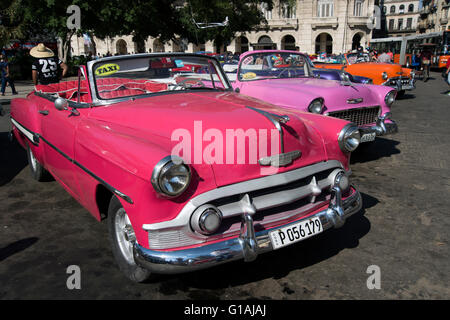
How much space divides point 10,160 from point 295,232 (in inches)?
201

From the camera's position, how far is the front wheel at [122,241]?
8.59 feet

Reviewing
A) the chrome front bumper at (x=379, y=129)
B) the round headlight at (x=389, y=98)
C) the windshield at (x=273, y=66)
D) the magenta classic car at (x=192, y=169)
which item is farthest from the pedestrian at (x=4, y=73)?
the chrome front bumper at (x=379, y=129)

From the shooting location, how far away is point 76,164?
123 inches

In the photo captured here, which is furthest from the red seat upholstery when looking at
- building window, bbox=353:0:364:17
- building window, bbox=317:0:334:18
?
building window, bbox=353:0:364:17

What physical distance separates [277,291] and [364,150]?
4321 millimetres

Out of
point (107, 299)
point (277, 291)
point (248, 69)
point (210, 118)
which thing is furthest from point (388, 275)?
point (248, 69)

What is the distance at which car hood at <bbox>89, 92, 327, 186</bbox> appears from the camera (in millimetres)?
2449

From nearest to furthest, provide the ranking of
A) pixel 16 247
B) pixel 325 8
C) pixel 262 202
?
pixel 262 202, pixel 16 247, pixel 325 8

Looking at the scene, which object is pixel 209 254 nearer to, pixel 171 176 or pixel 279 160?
pixel 171 176

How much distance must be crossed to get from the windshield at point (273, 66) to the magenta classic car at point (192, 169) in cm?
285

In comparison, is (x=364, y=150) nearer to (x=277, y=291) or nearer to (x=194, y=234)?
(x=277, y=291)

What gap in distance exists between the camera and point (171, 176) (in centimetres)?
221

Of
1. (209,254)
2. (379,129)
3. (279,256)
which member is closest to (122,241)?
(209,254)

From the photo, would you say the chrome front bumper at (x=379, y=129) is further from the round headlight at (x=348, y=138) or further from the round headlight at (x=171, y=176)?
the round headlight at (x=171, y=176)
